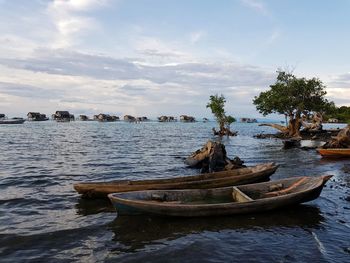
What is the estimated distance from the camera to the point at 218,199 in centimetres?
1420

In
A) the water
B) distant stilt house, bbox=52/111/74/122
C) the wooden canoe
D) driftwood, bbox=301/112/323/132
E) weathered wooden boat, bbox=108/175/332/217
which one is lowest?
the water

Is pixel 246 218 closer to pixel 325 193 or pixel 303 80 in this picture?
pixel 325 193

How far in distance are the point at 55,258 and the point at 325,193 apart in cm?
1225

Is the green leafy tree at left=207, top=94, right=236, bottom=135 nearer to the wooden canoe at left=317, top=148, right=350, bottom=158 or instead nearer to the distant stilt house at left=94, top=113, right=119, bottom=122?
the wooden canoe at left=317, top=148, right=350, bottom=158

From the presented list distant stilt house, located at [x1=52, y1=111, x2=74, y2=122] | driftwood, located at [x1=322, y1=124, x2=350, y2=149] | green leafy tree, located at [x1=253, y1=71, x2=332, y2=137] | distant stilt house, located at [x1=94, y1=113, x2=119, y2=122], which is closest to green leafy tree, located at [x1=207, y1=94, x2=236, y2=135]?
green leafy tree, located at [x1=253, y1=71, x2=332, y2=137]

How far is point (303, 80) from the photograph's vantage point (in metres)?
53.2

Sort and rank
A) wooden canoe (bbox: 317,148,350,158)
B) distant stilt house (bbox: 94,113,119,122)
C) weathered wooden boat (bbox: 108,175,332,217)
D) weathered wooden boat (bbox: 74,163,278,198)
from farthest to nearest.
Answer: distant stilt house (bbox: 94,113,119,122)
wooden canoe (bbox: 317,148,350,158)
weathered wooden boat (bbox: 74,163,278,198)
weathered wooden boat (bbox: 108,175,332,217)

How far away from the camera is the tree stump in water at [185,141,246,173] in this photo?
2341 cm

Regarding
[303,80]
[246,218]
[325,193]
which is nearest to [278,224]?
[246,218]

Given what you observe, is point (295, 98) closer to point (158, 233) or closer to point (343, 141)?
point (343, 141)

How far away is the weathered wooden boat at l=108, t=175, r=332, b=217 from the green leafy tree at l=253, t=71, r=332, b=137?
3942 cm

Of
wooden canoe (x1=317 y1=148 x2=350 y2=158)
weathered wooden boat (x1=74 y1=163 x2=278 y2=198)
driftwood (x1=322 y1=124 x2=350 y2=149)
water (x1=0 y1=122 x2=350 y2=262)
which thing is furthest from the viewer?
driftwood (x1=322 y1=124 x2=350 y2=149)

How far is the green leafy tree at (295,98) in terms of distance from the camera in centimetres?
5262

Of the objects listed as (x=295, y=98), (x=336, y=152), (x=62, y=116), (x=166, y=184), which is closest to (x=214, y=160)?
(x=166, y=184)
